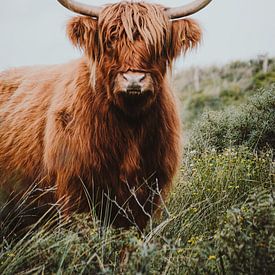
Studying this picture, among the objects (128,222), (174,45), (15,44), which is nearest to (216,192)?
(128,222)

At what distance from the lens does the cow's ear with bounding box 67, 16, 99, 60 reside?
4.11 metres

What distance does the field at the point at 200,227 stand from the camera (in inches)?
108

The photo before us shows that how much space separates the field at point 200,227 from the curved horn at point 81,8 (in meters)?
1.06

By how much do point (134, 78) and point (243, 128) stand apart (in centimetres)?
268

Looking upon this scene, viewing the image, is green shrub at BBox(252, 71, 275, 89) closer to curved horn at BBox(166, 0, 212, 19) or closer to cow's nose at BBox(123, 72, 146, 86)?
curved horn at BBox(166, 0, 212, 19)

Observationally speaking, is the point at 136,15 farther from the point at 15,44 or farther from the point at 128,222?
the point at 15,44

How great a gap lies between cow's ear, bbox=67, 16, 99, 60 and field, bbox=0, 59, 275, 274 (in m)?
0.98

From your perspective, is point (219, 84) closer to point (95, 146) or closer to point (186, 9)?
point (186, 9)

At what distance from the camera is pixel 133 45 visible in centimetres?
388

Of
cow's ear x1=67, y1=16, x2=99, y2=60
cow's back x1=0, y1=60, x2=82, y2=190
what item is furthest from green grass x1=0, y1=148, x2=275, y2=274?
cow's ear x1=67, y1=16, x2=99, y2=60

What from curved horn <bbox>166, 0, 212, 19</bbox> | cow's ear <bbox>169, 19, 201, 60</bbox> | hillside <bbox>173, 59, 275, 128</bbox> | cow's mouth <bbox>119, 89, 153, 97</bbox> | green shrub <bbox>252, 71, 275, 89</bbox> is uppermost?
curved horn <bbox>166, 0, 212, 19</bbox>

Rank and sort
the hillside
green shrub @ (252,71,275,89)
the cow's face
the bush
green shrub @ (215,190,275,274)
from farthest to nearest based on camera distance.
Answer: the hillside < green shrub @ (252,71,275,89) < the bush < the cow's face < green shrub @ (215,190,275,274)

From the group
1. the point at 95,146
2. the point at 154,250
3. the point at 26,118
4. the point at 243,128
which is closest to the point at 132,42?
the point at 95,146

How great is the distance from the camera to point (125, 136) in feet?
13.3
